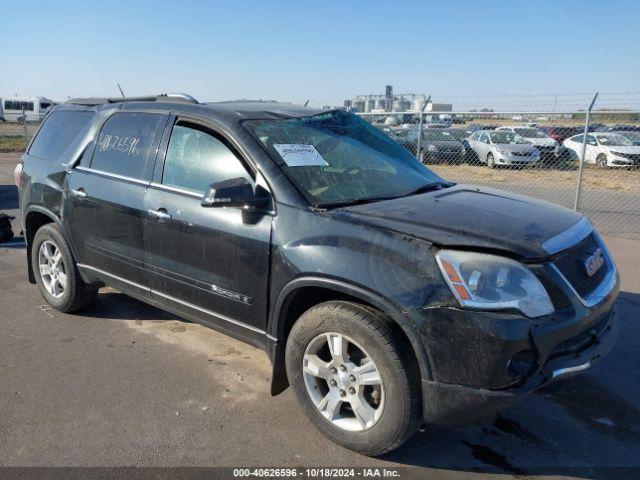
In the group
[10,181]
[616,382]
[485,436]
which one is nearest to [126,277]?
[485,436]

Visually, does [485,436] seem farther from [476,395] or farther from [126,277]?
[126,277]

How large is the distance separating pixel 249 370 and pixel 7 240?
5385 millimetres

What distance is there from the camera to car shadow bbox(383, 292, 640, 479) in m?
2.83

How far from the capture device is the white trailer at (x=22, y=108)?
48.7 m

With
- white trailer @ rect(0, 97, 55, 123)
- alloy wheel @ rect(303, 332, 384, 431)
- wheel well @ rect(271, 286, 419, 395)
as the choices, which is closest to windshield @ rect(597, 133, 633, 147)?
wheel well @ rect(271, 286, 419, 395)

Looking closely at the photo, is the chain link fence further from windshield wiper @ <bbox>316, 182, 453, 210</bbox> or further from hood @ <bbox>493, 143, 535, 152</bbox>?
windshield wiper @ <bbox>316, 182, 453, 210</bbox>

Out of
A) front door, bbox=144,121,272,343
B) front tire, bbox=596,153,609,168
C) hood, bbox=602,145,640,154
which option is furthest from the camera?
front tire, bbox=596,153,609,168

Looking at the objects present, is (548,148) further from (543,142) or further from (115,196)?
(115,196)

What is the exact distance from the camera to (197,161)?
357 cm

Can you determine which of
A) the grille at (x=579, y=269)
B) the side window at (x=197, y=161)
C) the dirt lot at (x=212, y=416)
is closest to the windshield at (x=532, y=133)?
the dirt lot at (x=212, y=416)

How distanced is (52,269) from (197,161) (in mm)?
2167

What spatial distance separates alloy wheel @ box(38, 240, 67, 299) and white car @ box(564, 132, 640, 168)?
14039 mm

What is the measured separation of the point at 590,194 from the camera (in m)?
13.5

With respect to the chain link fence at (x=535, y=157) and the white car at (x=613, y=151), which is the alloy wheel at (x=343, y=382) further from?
the white car at (x=613, y=151)
